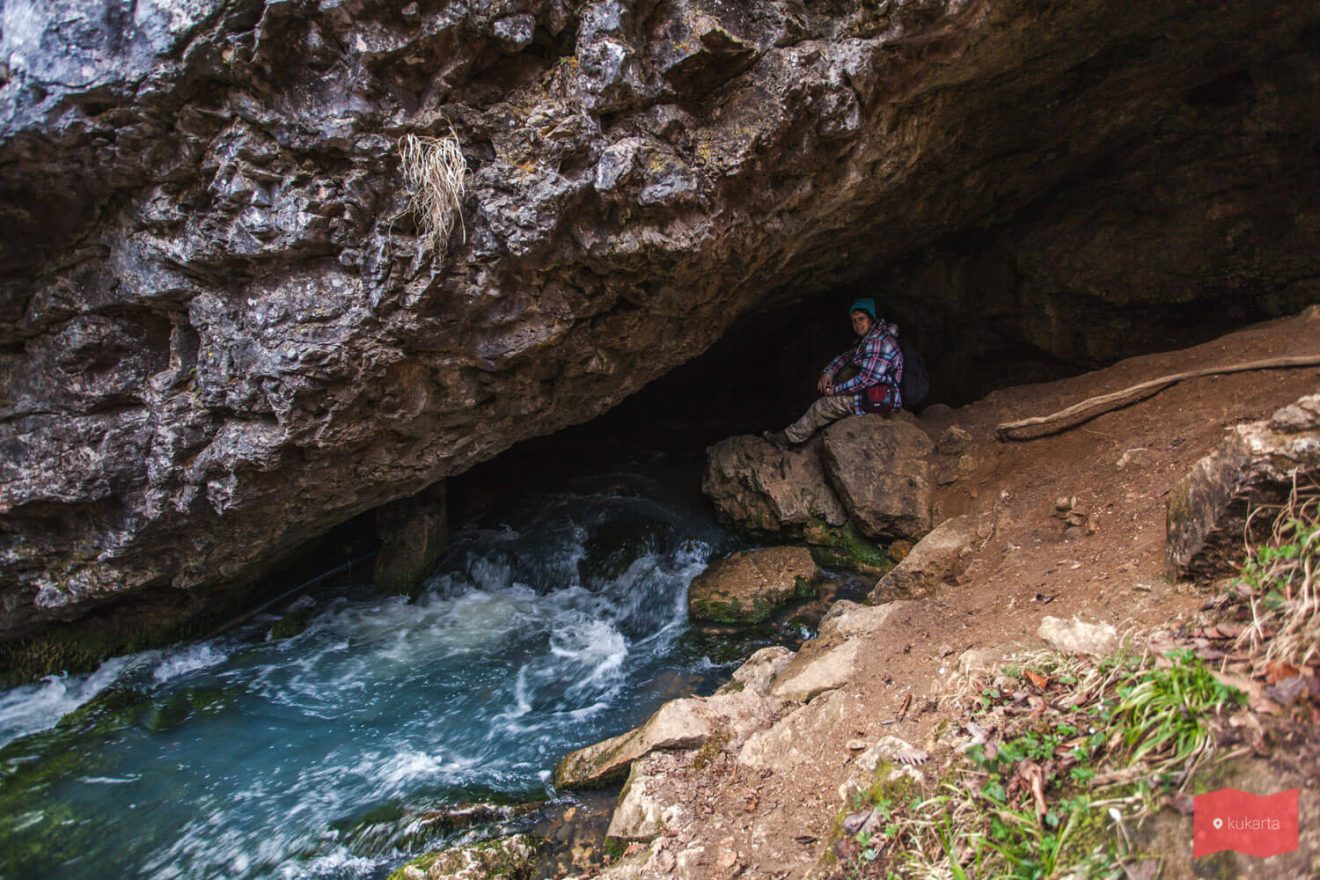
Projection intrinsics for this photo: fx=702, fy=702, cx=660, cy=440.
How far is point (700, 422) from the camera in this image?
12.2m

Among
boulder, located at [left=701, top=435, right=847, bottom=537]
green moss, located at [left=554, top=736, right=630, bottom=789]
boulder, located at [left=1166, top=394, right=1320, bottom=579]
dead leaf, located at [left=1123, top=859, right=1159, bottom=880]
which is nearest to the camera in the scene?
Answer: dead leaf, located at [left=1123, top=859, right=1159, bottom=880]

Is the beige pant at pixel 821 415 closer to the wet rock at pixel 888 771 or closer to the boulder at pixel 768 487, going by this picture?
the boulder at pixel 768 487

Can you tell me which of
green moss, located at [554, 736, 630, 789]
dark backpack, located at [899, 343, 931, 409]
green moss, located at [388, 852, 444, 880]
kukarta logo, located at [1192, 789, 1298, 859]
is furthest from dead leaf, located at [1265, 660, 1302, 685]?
dark backpack, located at [899, 343, 931, 409]

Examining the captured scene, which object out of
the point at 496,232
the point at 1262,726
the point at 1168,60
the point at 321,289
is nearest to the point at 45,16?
the point at 321,289

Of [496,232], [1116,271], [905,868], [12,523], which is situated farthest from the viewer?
[1116,271]

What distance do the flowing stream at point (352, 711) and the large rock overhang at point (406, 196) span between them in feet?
3.20

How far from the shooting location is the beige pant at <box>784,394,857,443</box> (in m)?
8.14

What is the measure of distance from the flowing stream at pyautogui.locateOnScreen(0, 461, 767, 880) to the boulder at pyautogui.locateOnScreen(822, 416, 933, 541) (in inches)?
67.1

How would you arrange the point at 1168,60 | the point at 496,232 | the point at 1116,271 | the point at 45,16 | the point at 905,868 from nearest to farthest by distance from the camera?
the point at 905,868 < the point at 45,16 < the point at 496,232 < the point at 1168,60 < the point at 1116,271

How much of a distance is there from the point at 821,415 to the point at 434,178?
5.12 m

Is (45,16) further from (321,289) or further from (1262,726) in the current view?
(1262,726)

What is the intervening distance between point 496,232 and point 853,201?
3.54m

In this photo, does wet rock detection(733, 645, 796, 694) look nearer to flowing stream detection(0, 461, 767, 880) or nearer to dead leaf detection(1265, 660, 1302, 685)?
flowing stream detection(0, 461, 767, 880)

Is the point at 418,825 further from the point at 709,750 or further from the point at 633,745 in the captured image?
the point at 709,750
